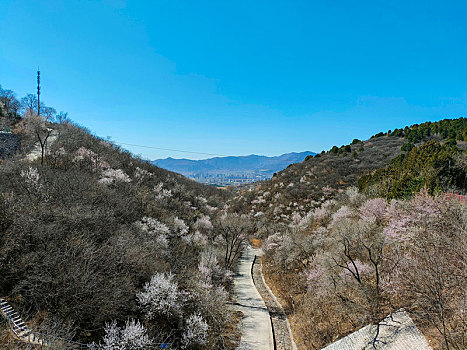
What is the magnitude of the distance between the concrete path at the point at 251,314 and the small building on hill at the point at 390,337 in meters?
4.76

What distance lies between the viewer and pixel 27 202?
13.5 meters

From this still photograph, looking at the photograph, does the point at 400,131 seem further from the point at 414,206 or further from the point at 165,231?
the point at 165,231

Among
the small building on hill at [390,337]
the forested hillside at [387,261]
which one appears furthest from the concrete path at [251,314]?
the small building on hill at [390,337]

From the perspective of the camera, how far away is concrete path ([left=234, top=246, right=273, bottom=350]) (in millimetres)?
13164

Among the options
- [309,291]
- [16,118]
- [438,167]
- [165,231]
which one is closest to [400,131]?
[438,167]

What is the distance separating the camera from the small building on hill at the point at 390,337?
302 inches

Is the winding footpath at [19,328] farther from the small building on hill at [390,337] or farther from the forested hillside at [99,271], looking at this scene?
the small building on hill at [390,337]

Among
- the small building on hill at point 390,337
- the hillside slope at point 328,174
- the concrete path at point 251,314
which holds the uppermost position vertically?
the hillside slope at point 328,174

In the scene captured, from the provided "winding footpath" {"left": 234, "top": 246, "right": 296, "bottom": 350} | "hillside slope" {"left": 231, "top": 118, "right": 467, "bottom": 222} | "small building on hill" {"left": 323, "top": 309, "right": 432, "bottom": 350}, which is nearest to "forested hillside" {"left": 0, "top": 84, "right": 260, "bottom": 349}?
"winding footpath" {"left": 234, "top": 246, "right": 296, "bottom": 350}

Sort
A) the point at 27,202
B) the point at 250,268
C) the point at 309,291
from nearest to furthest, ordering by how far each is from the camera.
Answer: the point at 27,202 → the point at 309,291 → the point at 250,268

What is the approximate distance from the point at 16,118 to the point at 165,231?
3549cm

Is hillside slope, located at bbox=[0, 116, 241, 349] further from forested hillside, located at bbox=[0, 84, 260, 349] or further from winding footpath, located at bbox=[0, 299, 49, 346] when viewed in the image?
winding footpath, located at bbox=[0, 299, 49, 346]

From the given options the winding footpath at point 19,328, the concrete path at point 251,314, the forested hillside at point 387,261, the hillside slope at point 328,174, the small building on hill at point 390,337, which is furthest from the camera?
the hillside slope at point 328,174

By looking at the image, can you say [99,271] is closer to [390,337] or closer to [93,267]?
[93,267]
